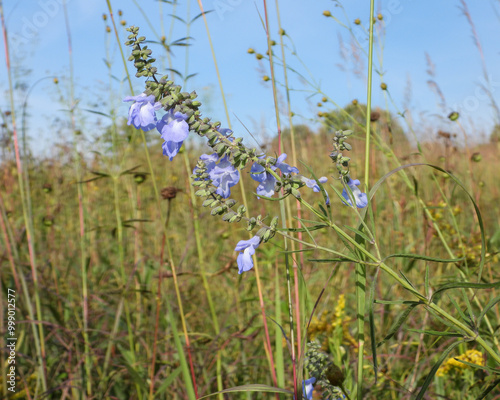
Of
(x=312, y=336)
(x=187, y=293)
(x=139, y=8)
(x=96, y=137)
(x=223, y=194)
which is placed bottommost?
(x=312, y=336)

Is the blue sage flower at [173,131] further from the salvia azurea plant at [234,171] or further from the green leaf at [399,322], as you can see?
the green leaf at [399,322]

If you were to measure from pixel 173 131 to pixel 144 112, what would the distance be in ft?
0.29

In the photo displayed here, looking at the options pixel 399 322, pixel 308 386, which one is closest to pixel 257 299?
pixel 308 386

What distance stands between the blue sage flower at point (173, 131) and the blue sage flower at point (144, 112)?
1.1 inches

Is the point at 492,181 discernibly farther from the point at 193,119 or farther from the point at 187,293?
the point at 193,119

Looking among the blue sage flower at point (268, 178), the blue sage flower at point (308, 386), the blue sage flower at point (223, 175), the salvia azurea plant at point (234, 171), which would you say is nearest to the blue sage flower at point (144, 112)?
the salvia azurea plant at point (234, 171)

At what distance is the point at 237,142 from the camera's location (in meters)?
0.91

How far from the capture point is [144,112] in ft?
3.03

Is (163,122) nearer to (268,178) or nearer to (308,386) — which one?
(268,178)

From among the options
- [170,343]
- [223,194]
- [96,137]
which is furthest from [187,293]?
[223,194]

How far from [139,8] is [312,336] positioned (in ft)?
6.04

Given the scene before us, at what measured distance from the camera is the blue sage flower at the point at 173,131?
2.91 feet

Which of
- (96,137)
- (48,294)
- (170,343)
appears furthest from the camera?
(96,137)

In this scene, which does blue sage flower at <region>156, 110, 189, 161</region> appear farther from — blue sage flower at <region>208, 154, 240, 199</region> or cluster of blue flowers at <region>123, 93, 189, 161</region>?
blue sage flower at <region>208, 154, 240, 199</region>
